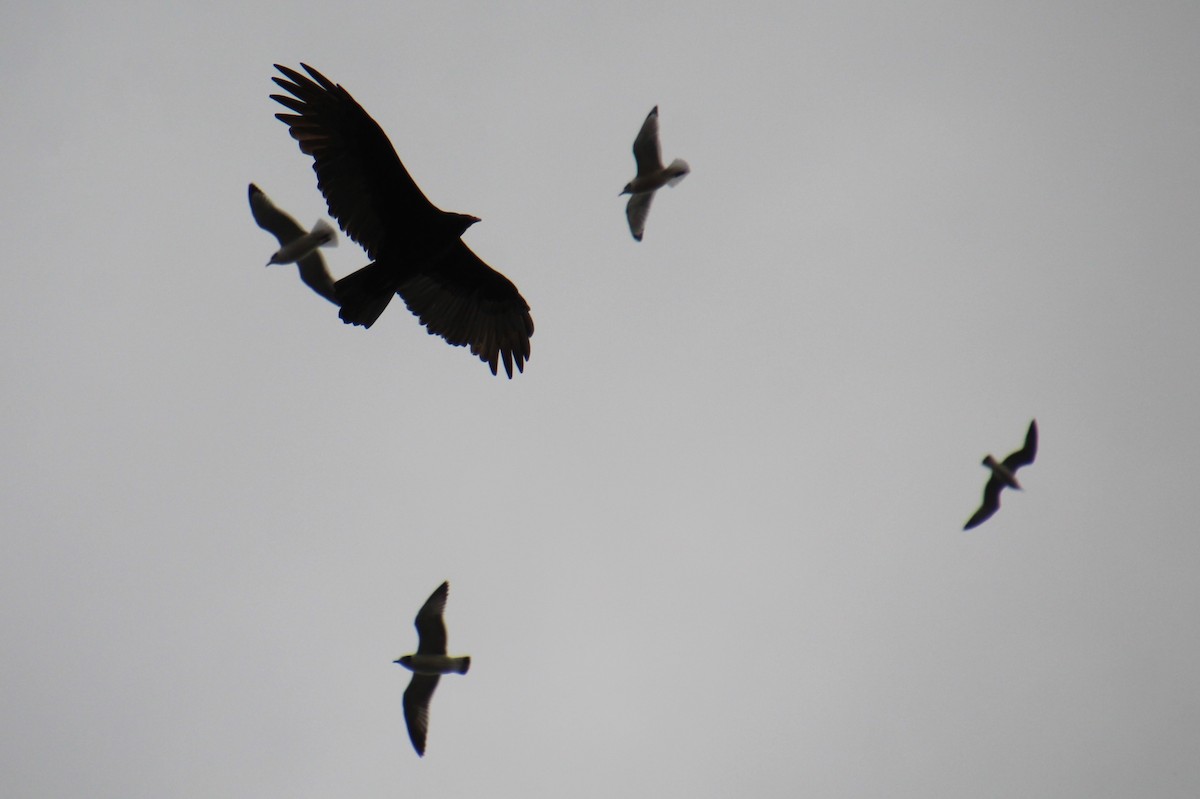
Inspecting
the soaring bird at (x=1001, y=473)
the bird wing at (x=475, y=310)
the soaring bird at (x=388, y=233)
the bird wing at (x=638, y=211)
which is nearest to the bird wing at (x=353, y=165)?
the soaring bird at (x=388, y=233)

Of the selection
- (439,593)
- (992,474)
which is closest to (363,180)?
(439,593)

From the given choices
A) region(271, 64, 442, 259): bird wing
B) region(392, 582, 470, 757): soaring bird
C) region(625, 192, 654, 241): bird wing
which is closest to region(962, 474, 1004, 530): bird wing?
region(625, 192, 654, 241): bird wing

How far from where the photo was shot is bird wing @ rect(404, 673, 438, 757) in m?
15.8

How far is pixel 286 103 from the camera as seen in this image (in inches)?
500

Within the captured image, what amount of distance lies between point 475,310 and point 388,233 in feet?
5.78

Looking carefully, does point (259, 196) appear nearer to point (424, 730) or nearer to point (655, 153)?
point (655, 153)

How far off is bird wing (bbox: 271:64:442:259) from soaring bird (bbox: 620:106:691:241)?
3.84 meters

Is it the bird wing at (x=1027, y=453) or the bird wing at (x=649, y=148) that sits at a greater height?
the bird wing at (x=649, y=148)

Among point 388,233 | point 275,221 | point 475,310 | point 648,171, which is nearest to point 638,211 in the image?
point 648,171

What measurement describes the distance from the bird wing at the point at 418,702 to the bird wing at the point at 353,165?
638 cm

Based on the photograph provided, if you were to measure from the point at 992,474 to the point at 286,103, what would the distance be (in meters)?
11.3

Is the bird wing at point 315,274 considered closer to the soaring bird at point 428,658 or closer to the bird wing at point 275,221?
the bird wing at point 275,221

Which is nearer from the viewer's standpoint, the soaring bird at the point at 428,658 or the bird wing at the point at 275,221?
the soaring bird at the point at 428,658

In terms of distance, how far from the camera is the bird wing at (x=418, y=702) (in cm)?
1584
